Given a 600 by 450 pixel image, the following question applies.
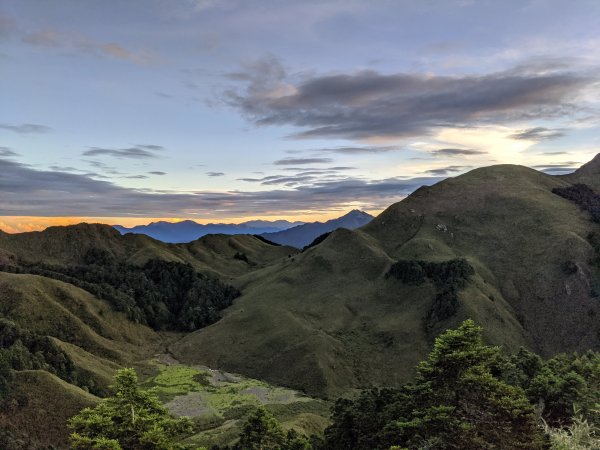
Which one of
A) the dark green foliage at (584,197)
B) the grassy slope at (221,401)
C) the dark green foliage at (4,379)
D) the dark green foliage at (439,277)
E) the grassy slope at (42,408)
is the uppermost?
the dark green foliage at (584,197)

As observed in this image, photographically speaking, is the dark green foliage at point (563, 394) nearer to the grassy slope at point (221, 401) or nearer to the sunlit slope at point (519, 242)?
the grassy slope at point (221, 401)

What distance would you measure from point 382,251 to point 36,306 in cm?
10826

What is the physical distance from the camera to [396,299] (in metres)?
126

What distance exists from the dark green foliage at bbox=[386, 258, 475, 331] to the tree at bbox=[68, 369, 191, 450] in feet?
310

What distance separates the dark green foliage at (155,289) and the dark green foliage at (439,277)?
206 ft

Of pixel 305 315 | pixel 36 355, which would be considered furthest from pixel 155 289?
pixel 36 355

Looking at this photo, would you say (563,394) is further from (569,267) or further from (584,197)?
(584,197)

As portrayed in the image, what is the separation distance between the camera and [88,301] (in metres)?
128

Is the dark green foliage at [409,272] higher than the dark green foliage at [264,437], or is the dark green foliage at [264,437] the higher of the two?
the dark green foliage at [409,272]

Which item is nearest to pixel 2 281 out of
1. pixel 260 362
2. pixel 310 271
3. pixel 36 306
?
pixel 36 306

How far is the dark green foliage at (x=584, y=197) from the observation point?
524 feet

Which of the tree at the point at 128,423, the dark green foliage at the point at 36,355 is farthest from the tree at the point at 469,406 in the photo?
the dark green foliage at the point at 36,355

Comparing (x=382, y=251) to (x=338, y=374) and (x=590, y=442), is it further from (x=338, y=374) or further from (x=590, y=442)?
(x=590, y=442)

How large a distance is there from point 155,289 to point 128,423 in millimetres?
139555
